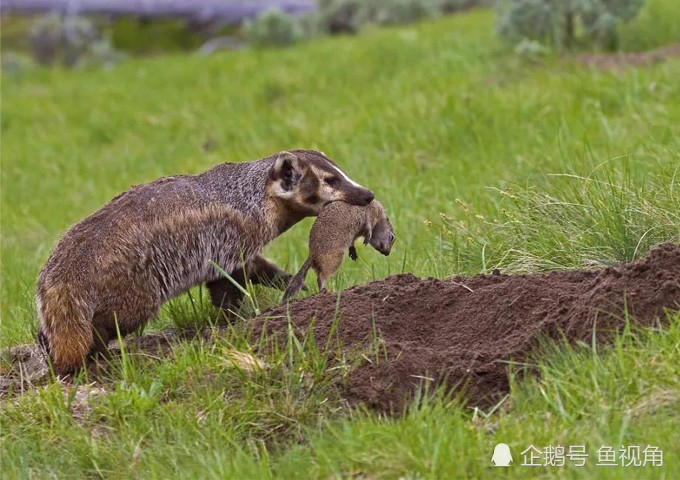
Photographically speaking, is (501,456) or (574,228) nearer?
(501,456)

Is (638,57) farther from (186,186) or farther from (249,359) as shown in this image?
(249,359)

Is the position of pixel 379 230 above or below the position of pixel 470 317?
above

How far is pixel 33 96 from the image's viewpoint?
1412 cm

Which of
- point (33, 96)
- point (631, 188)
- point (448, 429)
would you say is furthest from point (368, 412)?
point (33, 96)

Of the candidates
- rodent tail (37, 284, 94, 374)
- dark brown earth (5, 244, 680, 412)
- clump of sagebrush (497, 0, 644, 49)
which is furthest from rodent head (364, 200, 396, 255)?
clump of sagebrush (497, 0, 644, 49)

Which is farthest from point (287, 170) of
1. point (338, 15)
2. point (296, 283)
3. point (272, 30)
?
point (338, 15)

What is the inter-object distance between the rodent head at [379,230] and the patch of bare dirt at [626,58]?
15.1 ft

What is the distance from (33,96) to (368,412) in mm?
11397

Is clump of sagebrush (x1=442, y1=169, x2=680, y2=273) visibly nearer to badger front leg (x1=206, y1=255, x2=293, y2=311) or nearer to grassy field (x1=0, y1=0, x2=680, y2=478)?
grassy field (x1=0, y1=0, x2=680, y2=478)

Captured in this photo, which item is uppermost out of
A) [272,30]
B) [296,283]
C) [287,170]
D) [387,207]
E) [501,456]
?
[287,170]

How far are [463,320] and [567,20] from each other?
257 inches

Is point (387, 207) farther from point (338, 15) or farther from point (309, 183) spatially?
point (338, 15)

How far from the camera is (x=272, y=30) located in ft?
49.1

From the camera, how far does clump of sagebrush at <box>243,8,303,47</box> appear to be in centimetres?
1488
